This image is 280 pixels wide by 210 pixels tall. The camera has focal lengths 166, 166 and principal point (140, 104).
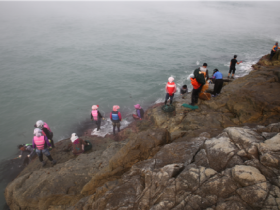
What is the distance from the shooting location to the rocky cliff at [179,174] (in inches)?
123

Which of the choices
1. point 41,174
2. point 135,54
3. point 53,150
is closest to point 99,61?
point 135,54

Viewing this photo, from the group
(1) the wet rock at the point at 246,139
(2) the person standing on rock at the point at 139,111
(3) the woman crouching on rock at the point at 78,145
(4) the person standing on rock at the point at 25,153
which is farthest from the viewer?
(2) the person standing on rock at the point at 139,111

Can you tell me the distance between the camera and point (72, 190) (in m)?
6.41

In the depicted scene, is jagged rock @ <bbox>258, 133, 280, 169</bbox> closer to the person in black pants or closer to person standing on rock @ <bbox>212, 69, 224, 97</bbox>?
the person in black pants

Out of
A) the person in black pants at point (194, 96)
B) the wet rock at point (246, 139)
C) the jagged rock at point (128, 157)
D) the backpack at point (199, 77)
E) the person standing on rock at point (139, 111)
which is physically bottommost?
the person standing on rock at point (139, 111)

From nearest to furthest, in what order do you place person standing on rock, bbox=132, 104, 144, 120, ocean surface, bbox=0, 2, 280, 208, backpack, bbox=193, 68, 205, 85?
1. backpack, bbox=193, 68, 205, 85
2. person standing on rock, bbox=132, 104, 144, 120
3. ocean surface, bbox=0, 2, 280, 208

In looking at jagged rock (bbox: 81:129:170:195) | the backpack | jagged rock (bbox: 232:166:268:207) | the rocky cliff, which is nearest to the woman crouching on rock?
the rocky cliff

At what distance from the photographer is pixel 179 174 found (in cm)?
374

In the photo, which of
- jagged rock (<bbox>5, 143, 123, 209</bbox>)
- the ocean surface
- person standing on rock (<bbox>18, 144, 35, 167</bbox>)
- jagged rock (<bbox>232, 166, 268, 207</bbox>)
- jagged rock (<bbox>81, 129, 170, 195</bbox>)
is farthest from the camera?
the ocean surface

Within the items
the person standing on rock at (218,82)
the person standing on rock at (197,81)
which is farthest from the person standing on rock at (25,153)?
the person standing on rock at (218,82)

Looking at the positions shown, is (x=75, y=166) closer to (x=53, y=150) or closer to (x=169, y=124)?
(x=53, y=150)

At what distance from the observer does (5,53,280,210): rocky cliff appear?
10.2 ft

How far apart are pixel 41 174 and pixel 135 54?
27705 millimetres

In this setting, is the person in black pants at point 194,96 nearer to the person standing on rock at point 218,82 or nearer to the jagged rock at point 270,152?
the person standing on rock at point 218,82
